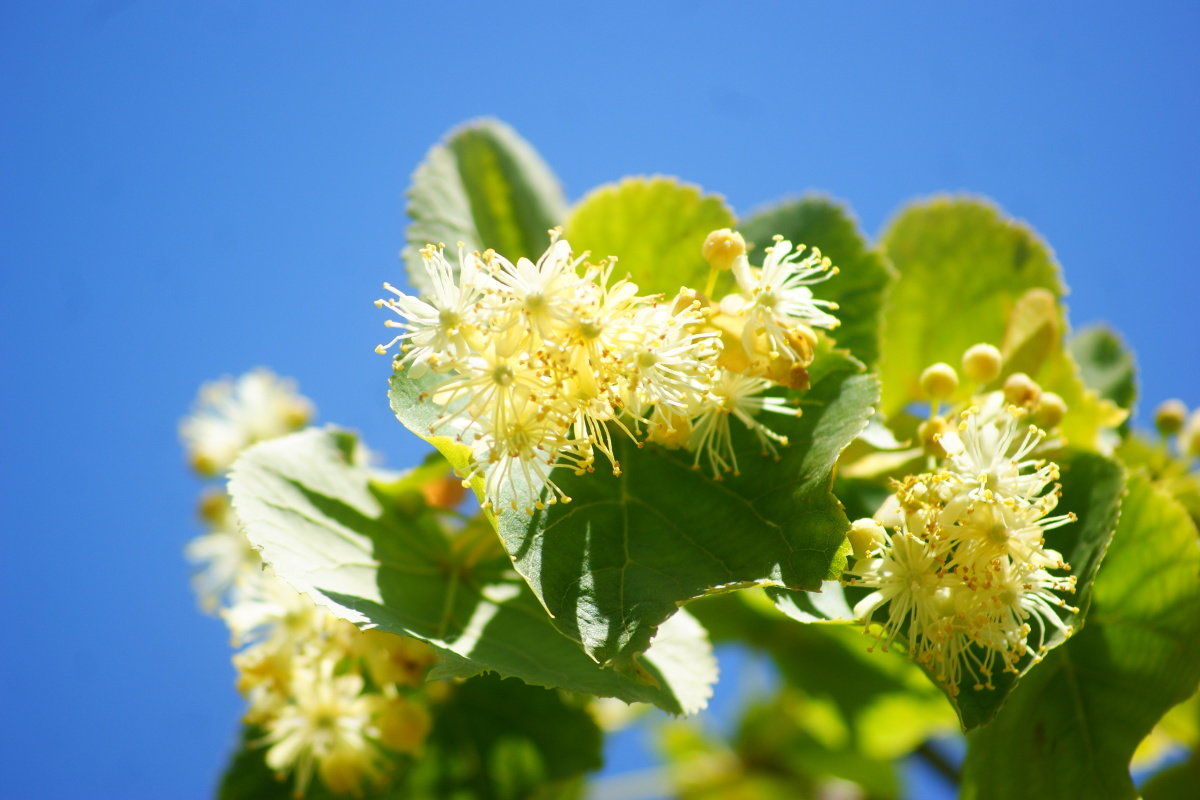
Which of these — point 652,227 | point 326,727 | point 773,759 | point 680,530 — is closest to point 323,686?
point 326,727

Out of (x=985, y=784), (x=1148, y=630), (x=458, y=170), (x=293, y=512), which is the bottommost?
(x=985, y=784)

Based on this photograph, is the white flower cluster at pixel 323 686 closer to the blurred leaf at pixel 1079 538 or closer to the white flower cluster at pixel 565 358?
the white flower cluster at pixel 565 358

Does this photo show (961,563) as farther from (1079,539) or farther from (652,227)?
(652,227)

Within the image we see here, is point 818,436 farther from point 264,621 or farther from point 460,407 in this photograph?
point 264,621

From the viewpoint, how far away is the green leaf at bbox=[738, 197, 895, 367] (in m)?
1.09

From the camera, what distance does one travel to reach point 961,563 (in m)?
0.87

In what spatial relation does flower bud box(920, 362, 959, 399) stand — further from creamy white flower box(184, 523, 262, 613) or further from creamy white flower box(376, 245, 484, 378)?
creamy white flower box(184, 523, 262, 613)

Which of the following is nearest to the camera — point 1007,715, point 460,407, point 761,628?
point 460,407

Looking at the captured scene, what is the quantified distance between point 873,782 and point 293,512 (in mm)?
1281

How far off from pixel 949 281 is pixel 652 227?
47cm

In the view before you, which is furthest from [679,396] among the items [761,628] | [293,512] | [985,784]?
[761,628]

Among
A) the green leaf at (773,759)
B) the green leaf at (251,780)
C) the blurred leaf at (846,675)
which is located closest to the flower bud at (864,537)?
the blurred leaf at (846,675)

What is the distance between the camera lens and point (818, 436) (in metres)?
0.92

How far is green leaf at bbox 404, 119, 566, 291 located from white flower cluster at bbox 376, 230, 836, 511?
0.26 metres
